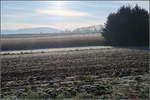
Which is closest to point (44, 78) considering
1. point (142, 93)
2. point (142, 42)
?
point (142, 93)

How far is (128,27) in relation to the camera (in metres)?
27.8

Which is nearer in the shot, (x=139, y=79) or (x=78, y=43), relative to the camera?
(x=139, y=79)

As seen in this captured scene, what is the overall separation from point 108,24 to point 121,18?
2220mm

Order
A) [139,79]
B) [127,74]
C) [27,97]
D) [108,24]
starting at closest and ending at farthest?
[27,97]
[139,79]
[127,74]
[108,24]

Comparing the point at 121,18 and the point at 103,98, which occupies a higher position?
the point at 121,18

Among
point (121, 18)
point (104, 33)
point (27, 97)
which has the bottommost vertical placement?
point (27, 97)

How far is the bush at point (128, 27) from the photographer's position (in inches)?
1080

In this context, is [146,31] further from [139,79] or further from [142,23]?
[139,79]

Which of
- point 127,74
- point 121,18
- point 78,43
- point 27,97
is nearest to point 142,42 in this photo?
point 121,18

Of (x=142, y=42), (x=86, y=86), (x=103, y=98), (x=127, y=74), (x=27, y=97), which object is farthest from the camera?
(x=142, y=42)

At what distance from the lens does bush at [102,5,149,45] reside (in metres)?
27.4

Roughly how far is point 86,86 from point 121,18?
77.1ft

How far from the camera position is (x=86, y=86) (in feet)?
22.2

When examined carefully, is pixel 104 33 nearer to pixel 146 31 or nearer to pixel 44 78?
pixel 146 31
